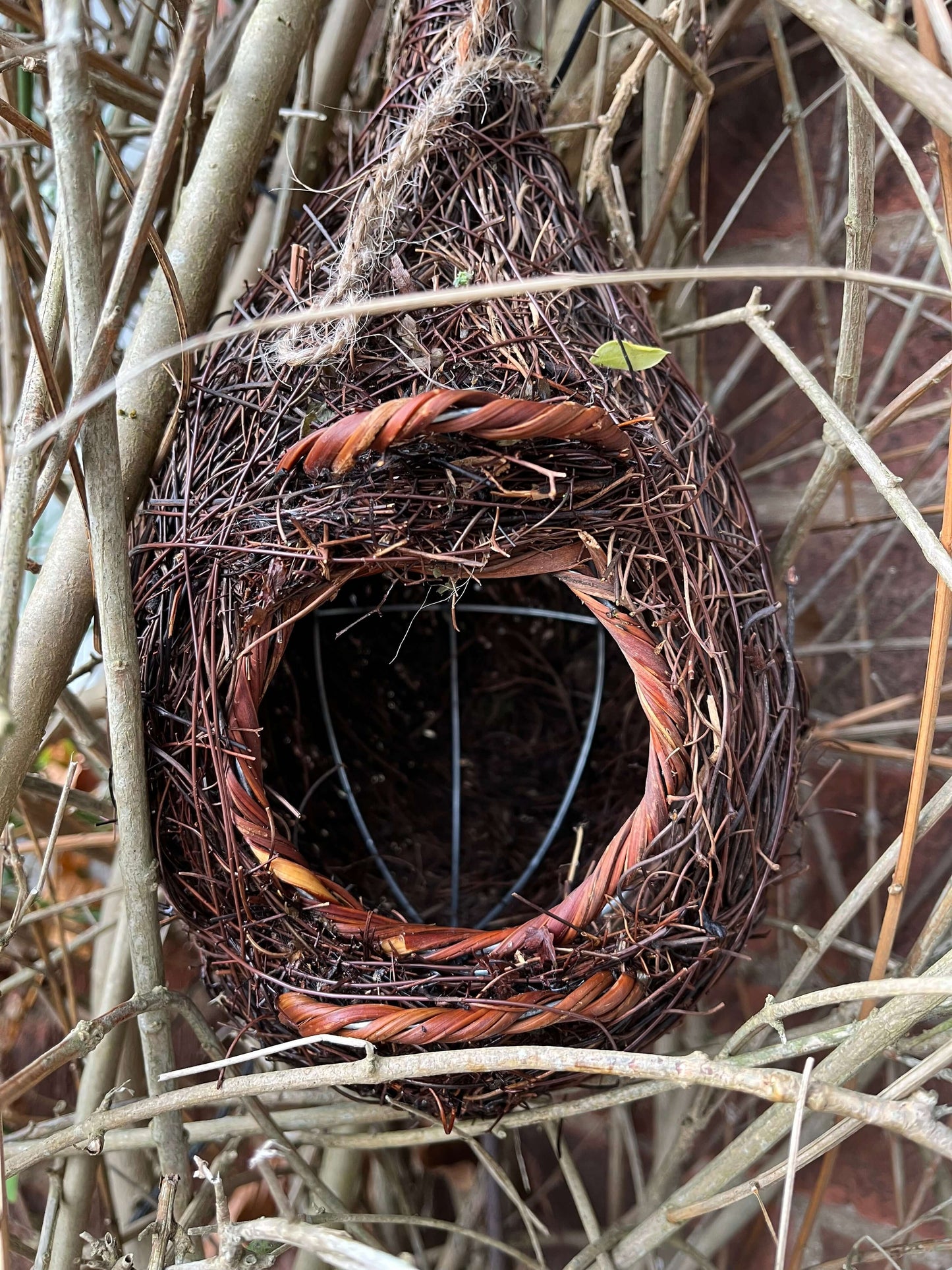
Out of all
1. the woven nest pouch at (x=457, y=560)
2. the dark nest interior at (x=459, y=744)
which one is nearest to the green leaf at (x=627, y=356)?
the woven nest pouch at (x=457, y=560)

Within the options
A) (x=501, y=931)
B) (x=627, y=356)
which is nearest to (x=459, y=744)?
(x=501, y=931)

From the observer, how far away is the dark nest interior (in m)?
0.89

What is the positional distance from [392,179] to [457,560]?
248mm

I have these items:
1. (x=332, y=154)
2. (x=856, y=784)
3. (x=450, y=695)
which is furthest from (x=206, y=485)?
(x=856, y=784)

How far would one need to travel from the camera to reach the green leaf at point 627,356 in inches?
21.4

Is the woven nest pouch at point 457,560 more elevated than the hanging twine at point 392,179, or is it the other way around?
the hanging twine at point 392,179

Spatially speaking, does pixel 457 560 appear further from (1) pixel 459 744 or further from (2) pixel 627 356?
(1) pixel 459 744

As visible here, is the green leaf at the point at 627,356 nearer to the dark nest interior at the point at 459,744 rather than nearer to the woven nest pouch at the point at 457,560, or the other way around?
the woven nest pouch at the point at 457,560

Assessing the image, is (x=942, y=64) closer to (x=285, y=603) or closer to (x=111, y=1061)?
(x=285, y=603)

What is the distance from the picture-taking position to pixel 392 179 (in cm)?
58

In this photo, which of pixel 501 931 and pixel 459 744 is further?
pixel 459 744

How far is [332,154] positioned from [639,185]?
1.03ft

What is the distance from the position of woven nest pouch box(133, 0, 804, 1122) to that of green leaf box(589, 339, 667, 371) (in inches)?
0.6

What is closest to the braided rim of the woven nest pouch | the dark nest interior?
the woven nest pouch
